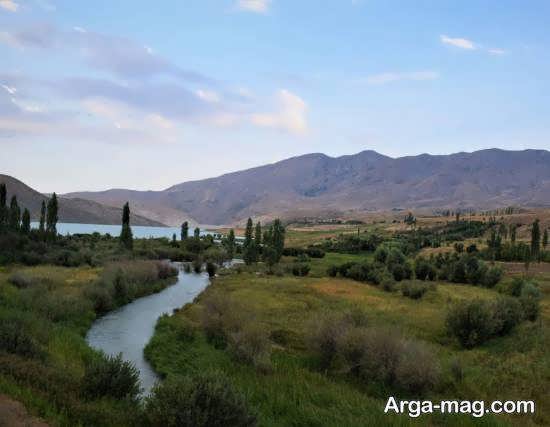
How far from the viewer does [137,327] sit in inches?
1727

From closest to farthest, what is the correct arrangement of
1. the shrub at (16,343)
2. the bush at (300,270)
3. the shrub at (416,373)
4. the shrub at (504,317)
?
the shrub at (16,343)
the shrub at (416,373)
the shrub at (504,317)
the bush at (300,270)

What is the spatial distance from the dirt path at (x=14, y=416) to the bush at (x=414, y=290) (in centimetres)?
5364

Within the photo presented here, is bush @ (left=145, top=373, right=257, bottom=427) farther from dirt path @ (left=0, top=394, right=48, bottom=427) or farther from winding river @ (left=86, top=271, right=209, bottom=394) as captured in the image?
winding river @ (left=86, top=271, right=209, bottom=394)

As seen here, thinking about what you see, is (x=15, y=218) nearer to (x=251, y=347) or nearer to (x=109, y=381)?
(x=251, y=347)

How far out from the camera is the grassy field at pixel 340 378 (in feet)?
70.9

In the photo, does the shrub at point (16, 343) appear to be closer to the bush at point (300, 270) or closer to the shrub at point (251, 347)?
the shrub at point (251, 347)

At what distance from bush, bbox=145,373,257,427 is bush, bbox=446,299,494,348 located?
2664 centimetres

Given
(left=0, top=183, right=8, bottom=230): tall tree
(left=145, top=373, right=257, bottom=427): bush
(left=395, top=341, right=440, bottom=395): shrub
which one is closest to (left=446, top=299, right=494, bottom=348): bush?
(left=395, top=341, right=440, bottom=395): shrub

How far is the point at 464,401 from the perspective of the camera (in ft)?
76.2

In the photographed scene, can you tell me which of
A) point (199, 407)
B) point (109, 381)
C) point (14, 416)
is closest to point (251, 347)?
point (109, 381)

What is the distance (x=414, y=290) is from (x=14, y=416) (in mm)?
55040

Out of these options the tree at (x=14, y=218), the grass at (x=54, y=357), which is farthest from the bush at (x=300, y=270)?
the tree at (x=14, y=218)

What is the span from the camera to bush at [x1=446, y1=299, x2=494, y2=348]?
1501 inches

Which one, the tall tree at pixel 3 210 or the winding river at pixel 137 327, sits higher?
the tall tree at pixel 3 210
